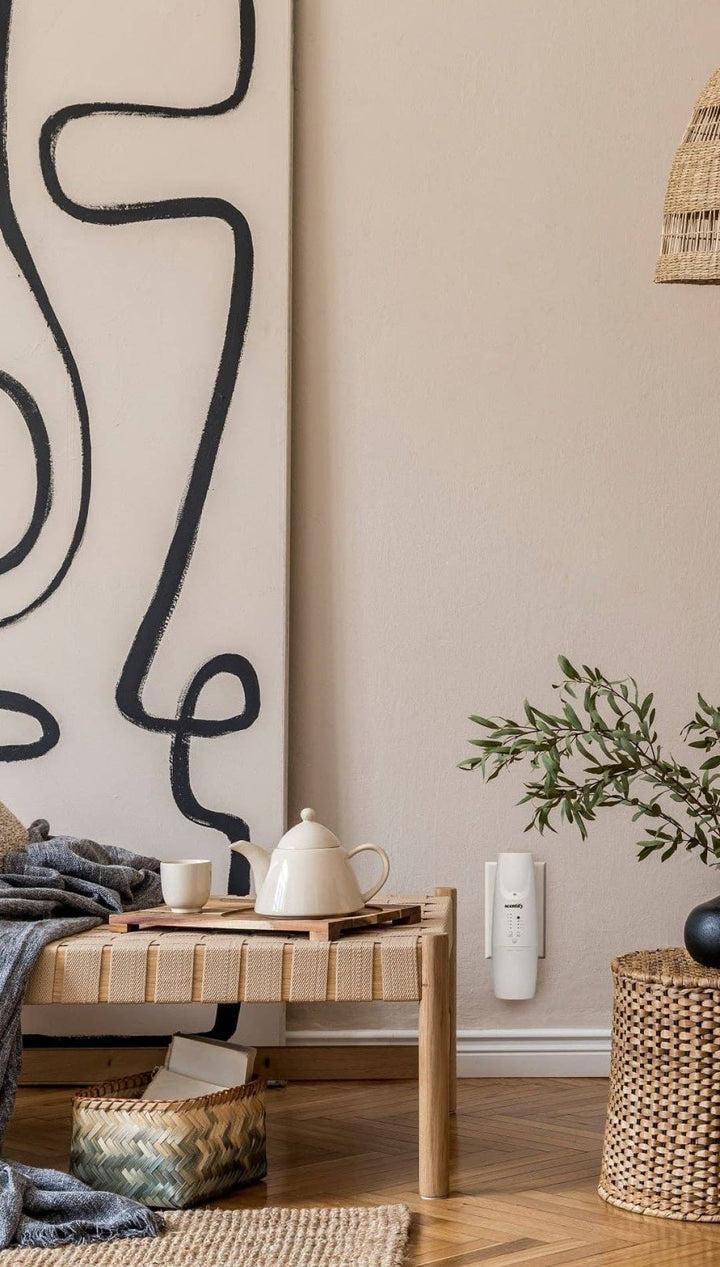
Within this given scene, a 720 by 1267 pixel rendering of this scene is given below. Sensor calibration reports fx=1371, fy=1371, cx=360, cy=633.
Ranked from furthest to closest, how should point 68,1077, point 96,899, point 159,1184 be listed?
point 68,1077
point 96,899
point 159,1184

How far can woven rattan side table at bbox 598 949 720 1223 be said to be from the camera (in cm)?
190

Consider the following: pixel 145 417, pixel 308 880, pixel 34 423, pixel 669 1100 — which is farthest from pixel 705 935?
pixel 34 423

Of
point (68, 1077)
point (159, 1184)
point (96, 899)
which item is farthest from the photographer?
point (68, 1077)

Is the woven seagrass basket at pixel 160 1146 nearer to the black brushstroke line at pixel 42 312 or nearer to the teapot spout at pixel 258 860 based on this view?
the teapot spout at pixel 258 860

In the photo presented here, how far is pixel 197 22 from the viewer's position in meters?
2.81

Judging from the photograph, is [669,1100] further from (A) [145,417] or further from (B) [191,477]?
(A) [145,417]

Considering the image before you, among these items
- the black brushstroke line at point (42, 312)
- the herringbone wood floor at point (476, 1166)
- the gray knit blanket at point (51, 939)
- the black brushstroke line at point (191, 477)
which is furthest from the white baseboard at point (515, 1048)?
the black brushstroke line at point (42, 312)

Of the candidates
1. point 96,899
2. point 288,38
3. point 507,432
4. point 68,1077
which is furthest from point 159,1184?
point 288,38

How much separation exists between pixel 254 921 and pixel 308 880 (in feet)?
0.34

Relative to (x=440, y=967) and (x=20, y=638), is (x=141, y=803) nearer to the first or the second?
(x=20, y=638)

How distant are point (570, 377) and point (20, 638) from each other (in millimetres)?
1234

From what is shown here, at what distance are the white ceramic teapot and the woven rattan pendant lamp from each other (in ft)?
3.29

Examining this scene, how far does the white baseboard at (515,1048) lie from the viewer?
2.73 metres

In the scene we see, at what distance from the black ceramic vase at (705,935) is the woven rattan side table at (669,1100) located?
24mm
